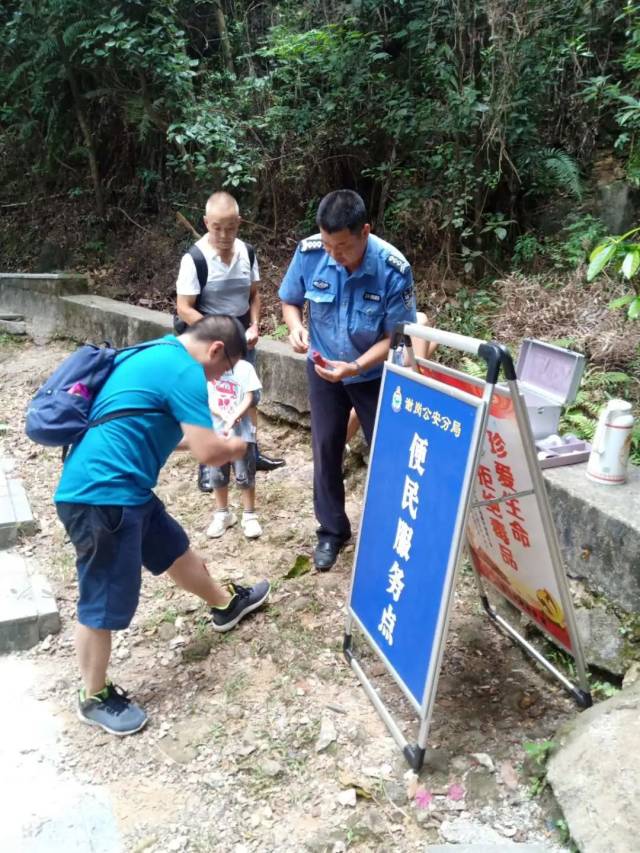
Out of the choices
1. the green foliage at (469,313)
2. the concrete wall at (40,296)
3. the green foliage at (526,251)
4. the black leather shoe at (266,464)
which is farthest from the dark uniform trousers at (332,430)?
the concrete wall at (40,296)

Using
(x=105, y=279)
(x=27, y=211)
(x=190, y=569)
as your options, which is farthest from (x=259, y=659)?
(x=27, y=211)

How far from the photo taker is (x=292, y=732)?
8.36 ft

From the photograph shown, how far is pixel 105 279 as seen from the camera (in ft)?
28.0

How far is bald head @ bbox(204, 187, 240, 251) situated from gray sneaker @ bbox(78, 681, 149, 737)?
2453mm

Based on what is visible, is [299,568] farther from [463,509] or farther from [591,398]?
[591,398]

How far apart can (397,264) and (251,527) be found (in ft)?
5.93

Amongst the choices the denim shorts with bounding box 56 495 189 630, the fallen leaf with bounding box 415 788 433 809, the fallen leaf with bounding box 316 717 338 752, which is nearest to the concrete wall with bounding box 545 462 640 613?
the fallen leaf with bounding box 415 788 433 809

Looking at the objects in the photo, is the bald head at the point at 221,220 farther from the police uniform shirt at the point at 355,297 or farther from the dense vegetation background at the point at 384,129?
the dense vegetation background at the point at 384,129

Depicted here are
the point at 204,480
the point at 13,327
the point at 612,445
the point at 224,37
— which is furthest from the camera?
the point at 13,327

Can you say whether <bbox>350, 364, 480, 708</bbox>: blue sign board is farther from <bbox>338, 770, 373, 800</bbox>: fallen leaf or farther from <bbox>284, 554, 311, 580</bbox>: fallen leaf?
<bbox>284, 554, 311, 580</bbox>: fallen leaf

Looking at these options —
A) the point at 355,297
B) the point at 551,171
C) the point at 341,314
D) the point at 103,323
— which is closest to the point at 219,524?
the point at 341,314

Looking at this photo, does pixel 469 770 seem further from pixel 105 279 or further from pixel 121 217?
pixel 121 217

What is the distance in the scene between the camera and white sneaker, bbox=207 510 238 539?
4.02m

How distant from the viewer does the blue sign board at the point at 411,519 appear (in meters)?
2.10
